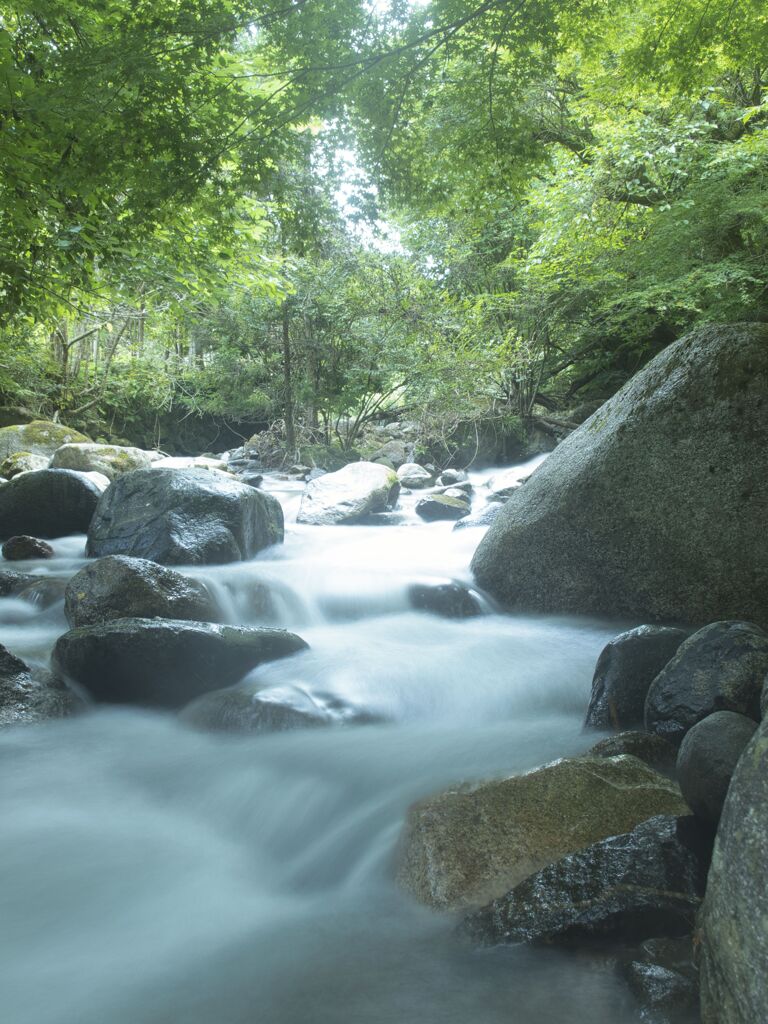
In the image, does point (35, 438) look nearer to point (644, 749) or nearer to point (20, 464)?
point (20, 464)

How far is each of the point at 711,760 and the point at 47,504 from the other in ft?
32.3

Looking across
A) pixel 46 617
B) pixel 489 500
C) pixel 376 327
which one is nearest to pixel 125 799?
pixel 46 617

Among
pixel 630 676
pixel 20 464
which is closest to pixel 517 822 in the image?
pixel 630 676

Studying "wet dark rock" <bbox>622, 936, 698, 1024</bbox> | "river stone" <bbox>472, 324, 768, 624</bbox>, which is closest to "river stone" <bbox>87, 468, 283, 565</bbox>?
"river stone" <bbox>472, 324, 768, 624</bbox>

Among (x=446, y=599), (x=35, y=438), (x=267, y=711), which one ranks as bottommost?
(x=267, y=711)

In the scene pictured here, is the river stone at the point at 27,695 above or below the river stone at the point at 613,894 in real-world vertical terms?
below

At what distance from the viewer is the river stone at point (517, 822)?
9.16 ft

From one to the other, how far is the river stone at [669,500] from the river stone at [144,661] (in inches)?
135

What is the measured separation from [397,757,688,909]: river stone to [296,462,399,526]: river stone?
9.09 meters

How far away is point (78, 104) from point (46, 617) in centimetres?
465

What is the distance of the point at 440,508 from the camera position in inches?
503

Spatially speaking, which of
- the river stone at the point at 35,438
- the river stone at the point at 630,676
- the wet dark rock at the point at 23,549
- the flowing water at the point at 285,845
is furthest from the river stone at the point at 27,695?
the river stone at the point at 35,438

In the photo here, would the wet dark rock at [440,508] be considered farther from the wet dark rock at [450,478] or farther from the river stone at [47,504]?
the river stone at [47,504]

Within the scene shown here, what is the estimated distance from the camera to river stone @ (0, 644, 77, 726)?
185 inches
